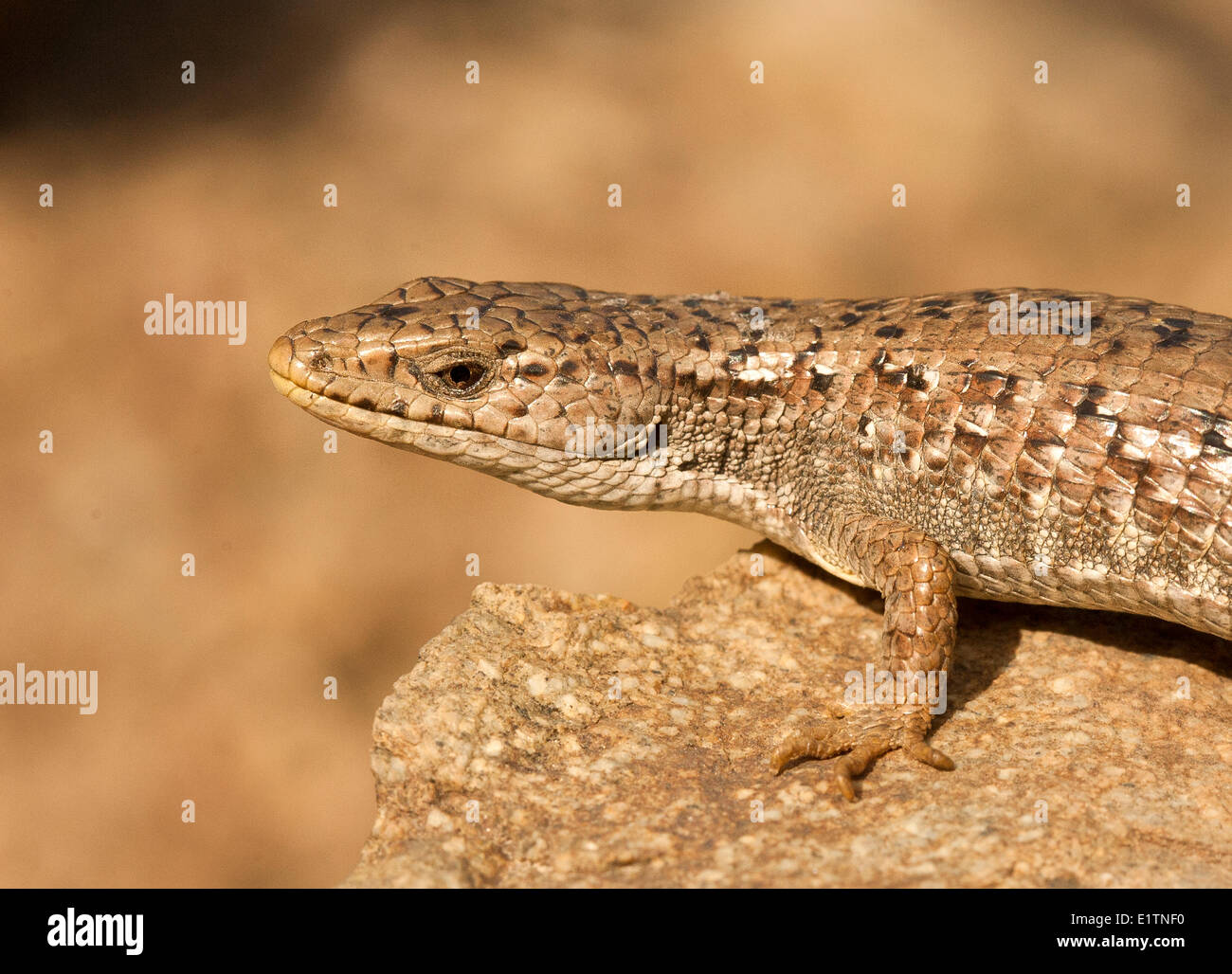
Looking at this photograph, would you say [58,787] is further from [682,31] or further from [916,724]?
[682,31]

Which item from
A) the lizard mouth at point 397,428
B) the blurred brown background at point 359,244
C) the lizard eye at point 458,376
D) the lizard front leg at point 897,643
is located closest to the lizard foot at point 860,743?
the lizard front leg at point 897,643

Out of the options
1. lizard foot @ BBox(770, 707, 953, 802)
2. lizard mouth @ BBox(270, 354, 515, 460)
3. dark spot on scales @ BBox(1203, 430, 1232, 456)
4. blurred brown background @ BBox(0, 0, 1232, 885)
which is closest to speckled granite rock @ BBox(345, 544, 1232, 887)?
lizard foot @ BBox(770, 707, 953, 802)

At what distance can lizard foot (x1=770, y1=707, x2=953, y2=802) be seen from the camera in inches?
172

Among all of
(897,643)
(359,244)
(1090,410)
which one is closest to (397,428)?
(897,643)

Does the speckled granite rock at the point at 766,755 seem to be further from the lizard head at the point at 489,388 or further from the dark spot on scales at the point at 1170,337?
the dark spot on scales at the point at 1170,337

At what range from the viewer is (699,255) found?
11984mm

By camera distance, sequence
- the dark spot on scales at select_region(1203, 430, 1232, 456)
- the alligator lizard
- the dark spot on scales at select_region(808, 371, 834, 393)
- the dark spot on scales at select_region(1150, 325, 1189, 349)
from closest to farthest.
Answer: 1. the dark spot on scales at select_region(1203, 430, 1232, 456)
2. the alligator lizard
3. the dark spot on scales at select_region(1150, 325, 1189, 349)
4. the dark spot on scales at select_region(808, 371, 834, 393)

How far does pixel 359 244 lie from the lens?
37.8ft

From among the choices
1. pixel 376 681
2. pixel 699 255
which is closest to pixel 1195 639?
pixel 376 681

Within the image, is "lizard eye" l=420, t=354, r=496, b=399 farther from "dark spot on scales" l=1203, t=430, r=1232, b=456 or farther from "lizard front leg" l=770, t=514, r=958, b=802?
"dark spot on scales" l=1203, t=430, r=1232, b=456

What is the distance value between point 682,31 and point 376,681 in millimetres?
8587

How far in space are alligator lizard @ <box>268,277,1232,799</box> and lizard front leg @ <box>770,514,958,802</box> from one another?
0.04ft

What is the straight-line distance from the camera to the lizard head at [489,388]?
16.8ft

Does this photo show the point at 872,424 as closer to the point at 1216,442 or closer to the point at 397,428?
the point at 1216,442
